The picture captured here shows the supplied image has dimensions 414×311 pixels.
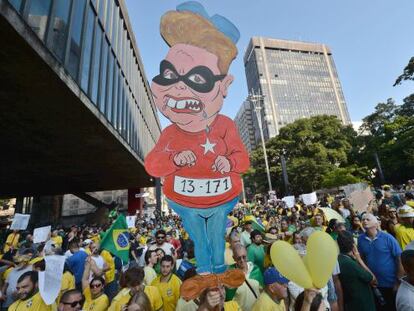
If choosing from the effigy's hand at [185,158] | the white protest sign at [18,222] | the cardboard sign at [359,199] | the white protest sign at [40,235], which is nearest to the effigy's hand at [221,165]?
the effigy's hand at [185,158]

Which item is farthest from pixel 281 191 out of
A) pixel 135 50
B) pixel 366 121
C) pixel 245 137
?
pixel 245 137

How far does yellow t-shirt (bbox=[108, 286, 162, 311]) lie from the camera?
3.03 metres

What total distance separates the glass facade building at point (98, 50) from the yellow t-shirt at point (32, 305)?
611 cm

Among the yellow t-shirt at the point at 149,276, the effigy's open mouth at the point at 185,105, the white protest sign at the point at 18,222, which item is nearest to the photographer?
the effigy's open mouth at the point at 185,105

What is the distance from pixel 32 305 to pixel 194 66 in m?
3.62

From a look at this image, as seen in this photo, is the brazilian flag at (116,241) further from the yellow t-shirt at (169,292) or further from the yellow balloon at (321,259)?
the yellow balloon at (321,259)

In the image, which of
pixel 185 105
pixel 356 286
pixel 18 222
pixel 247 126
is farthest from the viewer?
pixel 247 126

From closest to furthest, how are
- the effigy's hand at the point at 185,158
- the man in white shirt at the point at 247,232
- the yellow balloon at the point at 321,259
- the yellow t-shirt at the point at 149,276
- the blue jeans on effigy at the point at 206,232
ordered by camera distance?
the yellow balloon at the point at 321,259 < the blue jeans on effigy at the point at 206,232 < the effigy's hand at the point at 185,158 < the yellow t-shirt at the point at 149,276 < the man in white shirt at the point at 247,232

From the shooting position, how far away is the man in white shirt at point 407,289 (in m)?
2.30

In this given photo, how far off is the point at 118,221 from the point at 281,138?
3653cm

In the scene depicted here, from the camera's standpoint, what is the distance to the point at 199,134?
→ 3418mm

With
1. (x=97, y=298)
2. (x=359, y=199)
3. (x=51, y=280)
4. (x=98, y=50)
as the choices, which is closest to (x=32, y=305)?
(x=51, y=280)

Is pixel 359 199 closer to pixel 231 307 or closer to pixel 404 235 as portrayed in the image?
pixel 404 235

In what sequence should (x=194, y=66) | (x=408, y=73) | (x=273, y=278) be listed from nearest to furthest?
(x=273, y=278) < (x=194, y=66) < (x=408, y=73)
